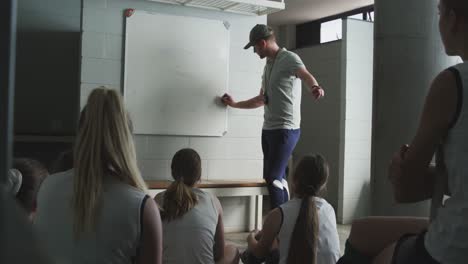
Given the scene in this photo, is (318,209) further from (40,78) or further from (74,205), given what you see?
(40,78)

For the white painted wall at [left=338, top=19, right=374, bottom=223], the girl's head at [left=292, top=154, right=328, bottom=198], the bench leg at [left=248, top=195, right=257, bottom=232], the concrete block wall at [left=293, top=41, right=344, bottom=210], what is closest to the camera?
the girl's head at [left=292, top=154, right=328, bottom=198]

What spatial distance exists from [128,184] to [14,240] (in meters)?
1.26

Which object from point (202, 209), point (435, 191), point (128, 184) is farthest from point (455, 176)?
point (202, 209)

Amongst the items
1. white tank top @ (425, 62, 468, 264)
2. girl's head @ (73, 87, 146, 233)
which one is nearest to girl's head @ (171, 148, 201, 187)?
girl's head @ (73, 87, 146, 233)

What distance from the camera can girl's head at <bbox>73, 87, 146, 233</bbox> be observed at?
161 cm

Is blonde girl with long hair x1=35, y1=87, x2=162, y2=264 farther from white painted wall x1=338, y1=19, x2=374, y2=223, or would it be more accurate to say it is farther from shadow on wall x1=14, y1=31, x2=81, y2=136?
white painted wall x1=338, y1=19, x2=374, y2=223

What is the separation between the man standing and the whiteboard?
729 millimetres

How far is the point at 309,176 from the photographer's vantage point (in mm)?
2457

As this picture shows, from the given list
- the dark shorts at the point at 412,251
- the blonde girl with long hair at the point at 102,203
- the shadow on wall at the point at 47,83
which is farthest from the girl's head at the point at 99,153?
the shadow on wall at the point at 47,83

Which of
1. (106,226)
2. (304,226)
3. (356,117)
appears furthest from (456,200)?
(356,117)

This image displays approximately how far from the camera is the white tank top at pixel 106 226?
5.34 ft

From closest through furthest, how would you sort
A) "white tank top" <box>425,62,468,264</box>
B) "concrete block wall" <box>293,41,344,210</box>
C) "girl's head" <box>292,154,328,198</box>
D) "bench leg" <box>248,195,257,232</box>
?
"white tank top" <box>425,62,468,264</box>
"girl's head" <box>292,154,328,198</box>
"bench leg" <box>248,195,257,232</box>
"concrete block wall" <box>293,41,344,210</box>

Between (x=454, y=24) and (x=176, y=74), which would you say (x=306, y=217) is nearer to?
(x=454, y=24)

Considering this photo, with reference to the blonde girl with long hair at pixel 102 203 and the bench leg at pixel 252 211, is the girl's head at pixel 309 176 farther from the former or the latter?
the bench leg at pixel 252 211
